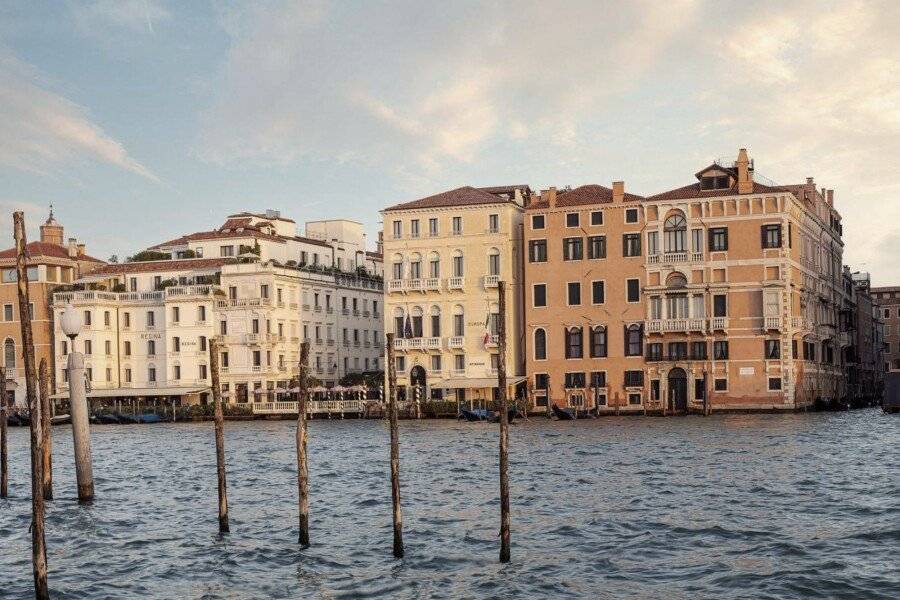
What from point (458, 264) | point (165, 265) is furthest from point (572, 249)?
point (165, 265)

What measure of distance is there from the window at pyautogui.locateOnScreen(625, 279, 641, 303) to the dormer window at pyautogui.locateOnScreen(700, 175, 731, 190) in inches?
235

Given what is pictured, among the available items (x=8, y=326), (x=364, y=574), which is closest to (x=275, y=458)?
(x=364, y=574)

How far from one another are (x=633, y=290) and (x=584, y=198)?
589 cm

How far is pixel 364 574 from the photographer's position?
17.8 meters

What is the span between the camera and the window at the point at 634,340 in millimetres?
63250

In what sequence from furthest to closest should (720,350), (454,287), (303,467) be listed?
(454,287) → (720,350) → (303,467)

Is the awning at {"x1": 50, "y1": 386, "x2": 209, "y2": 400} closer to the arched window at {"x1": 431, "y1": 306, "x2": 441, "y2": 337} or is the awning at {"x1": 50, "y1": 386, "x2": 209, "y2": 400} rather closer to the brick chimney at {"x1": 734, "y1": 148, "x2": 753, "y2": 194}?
the arched window at {"x1": 431, "y1": 306, "x2": 441, "y2": 337}

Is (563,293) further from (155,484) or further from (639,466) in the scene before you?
(155,484)

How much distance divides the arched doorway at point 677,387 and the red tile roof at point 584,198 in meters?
9.29

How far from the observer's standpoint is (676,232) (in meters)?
62.6

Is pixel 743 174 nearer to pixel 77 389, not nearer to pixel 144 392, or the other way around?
pixel 144 392

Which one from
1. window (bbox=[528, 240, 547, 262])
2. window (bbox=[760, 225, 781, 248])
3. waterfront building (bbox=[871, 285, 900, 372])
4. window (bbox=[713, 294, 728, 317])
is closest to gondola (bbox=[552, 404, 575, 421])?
window (bbox=[528, 240, 547, 262])

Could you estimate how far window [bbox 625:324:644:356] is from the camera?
6325cm

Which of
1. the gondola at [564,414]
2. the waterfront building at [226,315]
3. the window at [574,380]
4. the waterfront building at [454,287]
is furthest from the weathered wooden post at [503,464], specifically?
the waterfront building at [226,315]
